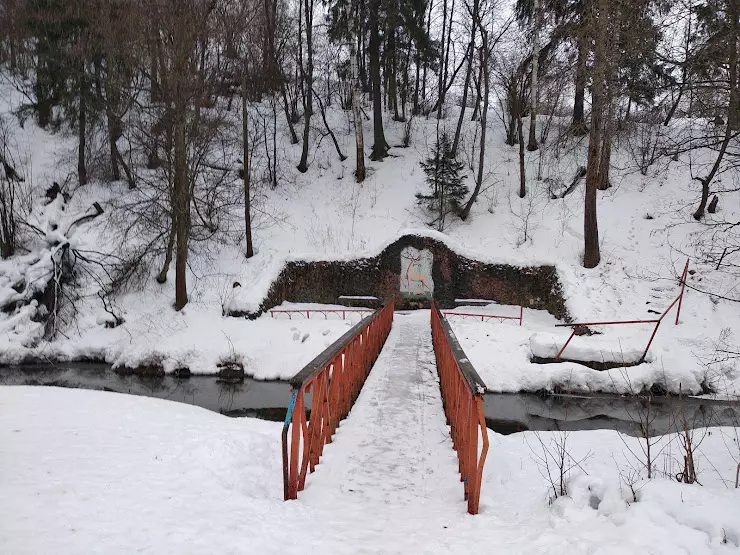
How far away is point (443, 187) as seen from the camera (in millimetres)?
22484

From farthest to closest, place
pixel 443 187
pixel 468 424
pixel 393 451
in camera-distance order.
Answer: pixel 443 187 < pixel 393 451 < pixel 468 424

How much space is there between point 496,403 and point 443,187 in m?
13.3

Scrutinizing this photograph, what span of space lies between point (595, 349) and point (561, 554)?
34.8 feet

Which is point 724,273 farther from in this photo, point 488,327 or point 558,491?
point 558,491

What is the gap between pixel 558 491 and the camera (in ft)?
13.3

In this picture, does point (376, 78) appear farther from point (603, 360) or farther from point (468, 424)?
point (468, 424)

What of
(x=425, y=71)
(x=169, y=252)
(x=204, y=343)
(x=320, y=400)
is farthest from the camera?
(x=425, y=71)

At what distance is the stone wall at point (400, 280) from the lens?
18.2 meters

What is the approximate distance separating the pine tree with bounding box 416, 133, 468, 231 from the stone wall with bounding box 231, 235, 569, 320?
411cm

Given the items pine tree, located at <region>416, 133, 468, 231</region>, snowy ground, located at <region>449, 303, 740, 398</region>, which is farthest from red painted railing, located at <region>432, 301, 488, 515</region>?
pine tree, located at <region>416, 133, 468, 231</region>

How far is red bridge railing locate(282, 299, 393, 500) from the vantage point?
378 cm

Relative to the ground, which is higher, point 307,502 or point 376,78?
point 376,78

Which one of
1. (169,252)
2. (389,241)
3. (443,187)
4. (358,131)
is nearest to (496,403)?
(389,241)

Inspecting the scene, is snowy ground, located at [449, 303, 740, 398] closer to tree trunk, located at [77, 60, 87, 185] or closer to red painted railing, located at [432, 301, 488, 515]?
red painted railing, located at [432, 301, 488, 515]
